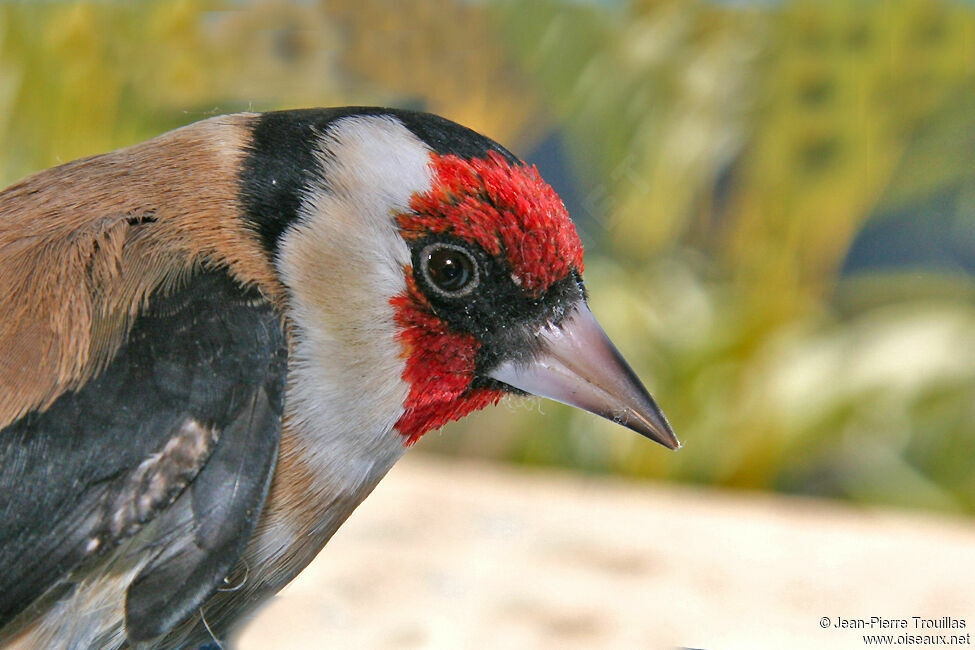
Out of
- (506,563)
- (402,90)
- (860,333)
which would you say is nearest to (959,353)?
(860,333)

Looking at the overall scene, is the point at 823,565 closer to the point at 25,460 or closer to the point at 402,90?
the point at 402,90

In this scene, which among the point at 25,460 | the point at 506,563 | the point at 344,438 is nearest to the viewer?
the point at 25,460

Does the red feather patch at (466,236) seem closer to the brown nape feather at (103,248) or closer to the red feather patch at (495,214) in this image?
the red feather patch at (495,214)

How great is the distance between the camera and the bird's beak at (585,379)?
Result: 1.08 meters

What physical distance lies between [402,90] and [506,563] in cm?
173

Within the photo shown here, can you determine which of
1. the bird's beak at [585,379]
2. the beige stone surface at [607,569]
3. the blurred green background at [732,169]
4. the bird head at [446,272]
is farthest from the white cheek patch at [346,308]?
the blurred green background at [732,169]

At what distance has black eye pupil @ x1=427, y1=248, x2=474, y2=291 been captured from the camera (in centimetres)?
104

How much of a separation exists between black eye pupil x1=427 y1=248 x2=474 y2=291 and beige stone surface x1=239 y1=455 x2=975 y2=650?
5.71ft

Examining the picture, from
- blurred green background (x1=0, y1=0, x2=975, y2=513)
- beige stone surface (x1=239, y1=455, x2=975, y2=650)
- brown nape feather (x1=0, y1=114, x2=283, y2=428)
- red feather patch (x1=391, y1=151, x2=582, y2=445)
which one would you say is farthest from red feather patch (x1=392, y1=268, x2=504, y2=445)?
blurred green background (x1=0, y1=0, x2=975, y2=513)

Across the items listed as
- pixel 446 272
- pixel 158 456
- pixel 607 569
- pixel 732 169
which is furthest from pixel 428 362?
pixel 732 169

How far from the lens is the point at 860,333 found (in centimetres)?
417

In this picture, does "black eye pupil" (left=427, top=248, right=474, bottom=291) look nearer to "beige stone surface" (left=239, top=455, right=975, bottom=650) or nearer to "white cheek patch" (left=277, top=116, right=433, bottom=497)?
"white cheek patch" (left=277, top=116, right=433, bottom=497)

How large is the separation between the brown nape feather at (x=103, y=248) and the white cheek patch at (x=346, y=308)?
5 centimetres

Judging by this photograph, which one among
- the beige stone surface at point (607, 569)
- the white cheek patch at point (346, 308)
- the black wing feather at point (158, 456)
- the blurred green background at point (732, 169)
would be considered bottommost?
the black wing feather at point (158, 456)
